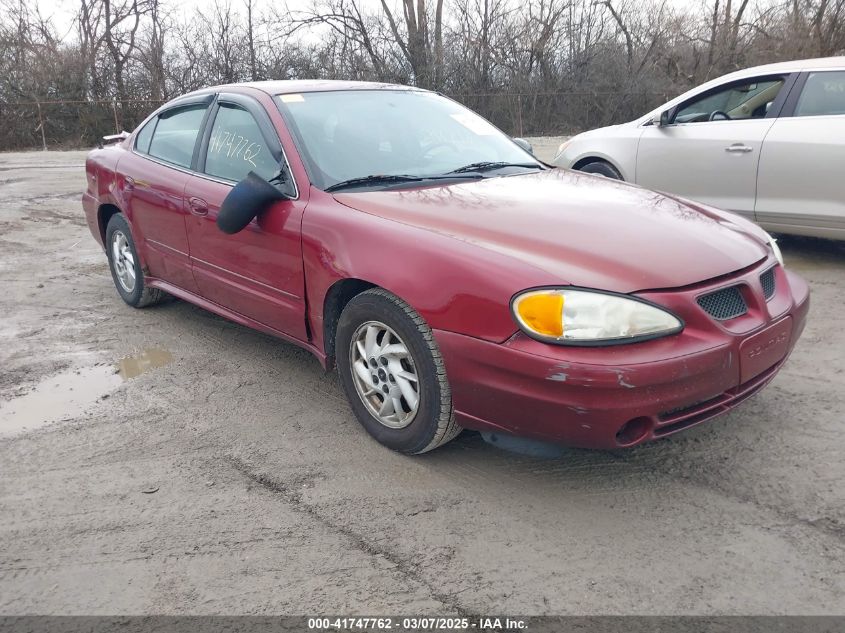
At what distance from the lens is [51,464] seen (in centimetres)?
330

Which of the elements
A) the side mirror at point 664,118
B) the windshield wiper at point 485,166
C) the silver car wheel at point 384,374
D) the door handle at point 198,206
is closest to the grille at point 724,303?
the silver car wheel at point 384,374

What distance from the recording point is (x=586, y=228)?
3.08m

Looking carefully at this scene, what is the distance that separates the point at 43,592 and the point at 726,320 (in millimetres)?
2543

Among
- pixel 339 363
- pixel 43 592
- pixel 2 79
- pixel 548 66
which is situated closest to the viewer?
pixel 43 592

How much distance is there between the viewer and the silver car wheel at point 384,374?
3119 millimetres

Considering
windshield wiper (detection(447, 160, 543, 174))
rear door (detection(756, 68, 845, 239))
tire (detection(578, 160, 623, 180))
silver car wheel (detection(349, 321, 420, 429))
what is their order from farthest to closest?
tire (detection(578, 160, 623, 180)), rear door (detection(756, 68, 845, 239)), windshield wiper (detection(447, 160, 543, 174)), silver car wheel (detection(349, 321, 420, 429))

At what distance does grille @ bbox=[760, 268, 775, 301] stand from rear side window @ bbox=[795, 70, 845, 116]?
3309mm

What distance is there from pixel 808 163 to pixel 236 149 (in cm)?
427

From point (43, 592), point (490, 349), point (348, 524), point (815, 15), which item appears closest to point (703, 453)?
point (490, 349)

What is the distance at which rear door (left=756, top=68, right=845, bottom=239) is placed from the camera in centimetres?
569

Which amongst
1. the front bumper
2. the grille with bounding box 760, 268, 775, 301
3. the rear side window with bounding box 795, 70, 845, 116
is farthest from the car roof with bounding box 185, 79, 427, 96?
the rear side window with bounding box 795, 70, 845, 116

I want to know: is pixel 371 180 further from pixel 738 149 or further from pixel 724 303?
pixel 738 149

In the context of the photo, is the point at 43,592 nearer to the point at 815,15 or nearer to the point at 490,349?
the point at 490,349

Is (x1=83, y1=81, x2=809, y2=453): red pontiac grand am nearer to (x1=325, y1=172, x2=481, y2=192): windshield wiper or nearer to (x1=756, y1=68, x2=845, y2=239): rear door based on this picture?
(x1=325, y1=172, x2=481, y2=192): windshield wiper
